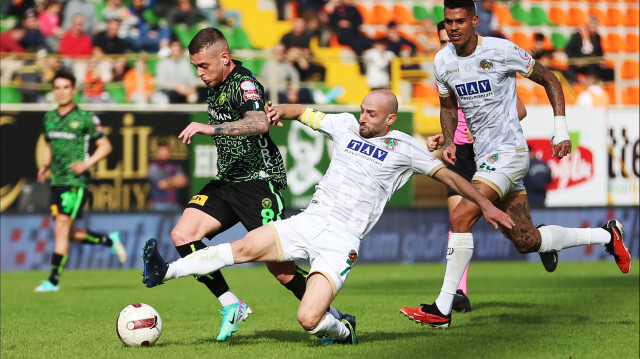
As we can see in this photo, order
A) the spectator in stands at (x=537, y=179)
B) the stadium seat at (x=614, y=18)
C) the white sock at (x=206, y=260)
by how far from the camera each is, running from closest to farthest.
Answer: the white sock at (x=206, y=260) < the spectator in stands at (x=537, y=179) < the stadium seat at (x=614, y=18)

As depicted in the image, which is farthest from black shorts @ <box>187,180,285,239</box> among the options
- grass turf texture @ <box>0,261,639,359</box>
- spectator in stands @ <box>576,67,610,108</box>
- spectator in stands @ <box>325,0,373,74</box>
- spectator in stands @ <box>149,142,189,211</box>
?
spectator in stands @ <box>325,0,373,74</box>

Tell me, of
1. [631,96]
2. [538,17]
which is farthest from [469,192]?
[538,17]

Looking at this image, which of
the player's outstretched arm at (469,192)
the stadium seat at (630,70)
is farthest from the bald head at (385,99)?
the stadium seat at (630,70)

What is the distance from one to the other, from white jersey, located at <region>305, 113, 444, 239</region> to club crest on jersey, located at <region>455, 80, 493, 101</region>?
3.73 ft

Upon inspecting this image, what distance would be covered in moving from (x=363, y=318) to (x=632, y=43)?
17.7 metres

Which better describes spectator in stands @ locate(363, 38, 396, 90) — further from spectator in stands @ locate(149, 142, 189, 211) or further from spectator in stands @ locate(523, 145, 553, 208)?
spectator in stands @ locate(149, 142, 189, 211)

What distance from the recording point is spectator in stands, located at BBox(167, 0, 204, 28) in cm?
1983

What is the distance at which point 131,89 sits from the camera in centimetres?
1711

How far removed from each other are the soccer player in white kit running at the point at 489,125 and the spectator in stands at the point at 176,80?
9.37 meters

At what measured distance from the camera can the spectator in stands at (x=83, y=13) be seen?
1877 cm

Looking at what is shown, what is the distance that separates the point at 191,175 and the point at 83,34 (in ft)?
13.4

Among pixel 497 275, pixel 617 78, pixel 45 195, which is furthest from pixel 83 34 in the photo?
pixel 617 78

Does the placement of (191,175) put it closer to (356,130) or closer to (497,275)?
(497,275)

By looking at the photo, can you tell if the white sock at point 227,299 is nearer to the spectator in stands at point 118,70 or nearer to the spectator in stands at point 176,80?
the spectator in stands at point 176,80
